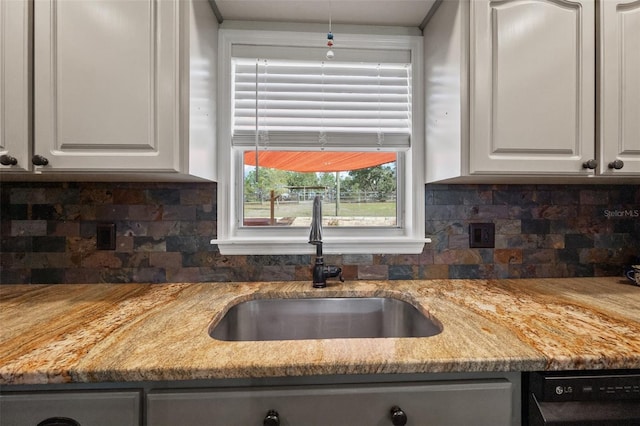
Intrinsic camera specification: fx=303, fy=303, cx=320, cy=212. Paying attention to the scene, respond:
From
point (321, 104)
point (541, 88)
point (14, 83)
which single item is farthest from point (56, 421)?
point (541, 88)

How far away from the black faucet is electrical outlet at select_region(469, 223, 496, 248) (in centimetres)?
Answer: 64

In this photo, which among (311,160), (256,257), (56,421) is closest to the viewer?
(56,421)

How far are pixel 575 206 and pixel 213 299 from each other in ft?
5.51

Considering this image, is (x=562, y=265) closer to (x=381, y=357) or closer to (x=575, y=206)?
(x=575, y=206)

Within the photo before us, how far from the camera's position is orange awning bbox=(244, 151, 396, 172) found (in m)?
1.47

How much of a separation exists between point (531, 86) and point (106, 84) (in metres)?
1.44

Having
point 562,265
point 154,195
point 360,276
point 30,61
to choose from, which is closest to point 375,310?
point 360,276

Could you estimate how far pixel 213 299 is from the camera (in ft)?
3.73

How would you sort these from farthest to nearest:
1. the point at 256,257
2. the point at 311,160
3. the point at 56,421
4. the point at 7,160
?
the point at 311,160 → the point at 256,257 → the point at 7,160 → the point at 56,421

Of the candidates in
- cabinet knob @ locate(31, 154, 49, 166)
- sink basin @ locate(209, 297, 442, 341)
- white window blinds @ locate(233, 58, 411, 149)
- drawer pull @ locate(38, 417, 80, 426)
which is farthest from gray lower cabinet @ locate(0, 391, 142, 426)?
white window blinds @ locate(233, 58, 411, 149)

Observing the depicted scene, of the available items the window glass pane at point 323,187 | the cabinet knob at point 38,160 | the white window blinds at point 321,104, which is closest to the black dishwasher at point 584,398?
the window glass pane at point 323,187

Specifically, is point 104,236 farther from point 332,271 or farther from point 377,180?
point 377,180

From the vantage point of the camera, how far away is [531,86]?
41.9 inches

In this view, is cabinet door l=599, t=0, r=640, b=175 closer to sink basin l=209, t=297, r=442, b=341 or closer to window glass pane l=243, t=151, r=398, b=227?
window glass pane l=243, t=151, r=398, b=227
